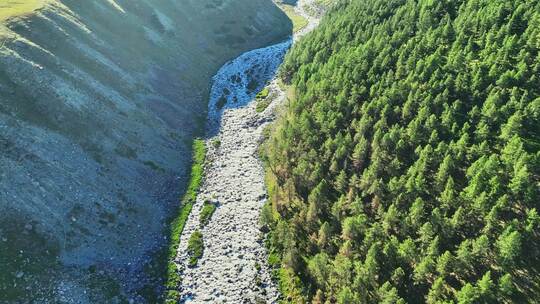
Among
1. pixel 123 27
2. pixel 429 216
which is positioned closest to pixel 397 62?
pixel 429 216

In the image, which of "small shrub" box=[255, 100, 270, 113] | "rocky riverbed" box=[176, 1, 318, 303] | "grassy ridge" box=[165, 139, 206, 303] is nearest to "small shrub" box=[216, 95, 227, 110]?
"rocky riverbed" box=[176, 1, 318, 303]

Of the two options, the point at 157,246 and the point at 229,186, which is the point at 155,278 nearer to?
the point at 157,246

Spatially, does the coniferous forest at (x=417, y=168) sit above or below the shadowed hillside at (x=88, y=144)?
above

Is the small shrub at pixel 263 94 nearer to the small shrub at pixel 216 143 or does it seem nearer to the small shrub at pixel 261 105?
the small shrub at pixel 261 105

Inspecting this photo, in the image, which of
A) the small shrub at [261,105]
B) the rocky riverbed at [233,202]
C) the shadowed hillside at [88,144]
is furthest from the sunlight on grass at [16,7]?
the small shrub at [261,105]

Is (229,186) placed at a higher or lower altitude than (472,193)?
lower

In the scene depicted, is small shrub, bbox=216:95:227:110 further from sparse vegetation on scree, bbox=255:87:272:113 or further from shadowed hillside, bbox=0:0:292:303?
sparse vegetation on scree, bbox=255:87:272:113
